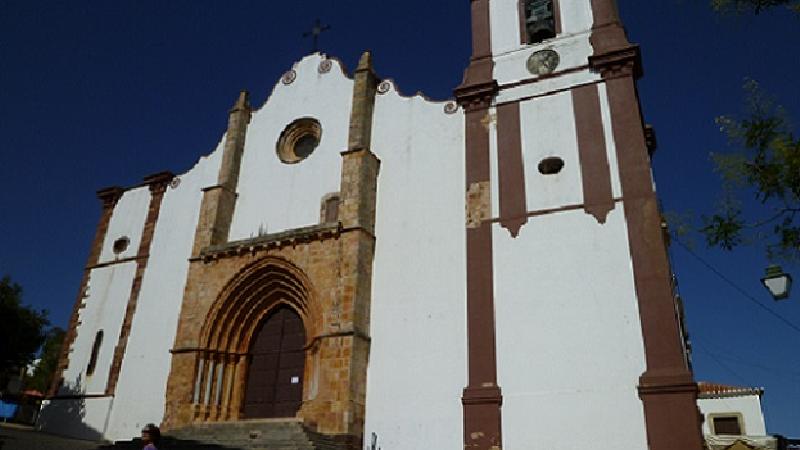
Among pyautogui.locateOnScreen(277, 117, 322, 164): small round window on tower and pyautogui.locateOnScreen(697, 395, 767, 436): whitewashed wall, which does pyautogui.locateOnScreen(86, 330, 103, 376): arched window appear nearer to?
pyautogui.locateOnScreen(277, 117, 322, 164): small round window on tower

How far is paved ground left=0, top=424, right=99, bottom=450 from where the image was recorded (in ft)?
44.2

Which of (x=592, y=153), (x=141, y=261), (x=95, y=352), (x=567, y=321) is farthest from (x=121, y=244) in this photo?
(x=592, y=153)

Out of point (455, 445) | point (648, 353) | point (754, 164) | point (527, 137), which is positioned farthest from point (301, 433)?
point (754, 164)

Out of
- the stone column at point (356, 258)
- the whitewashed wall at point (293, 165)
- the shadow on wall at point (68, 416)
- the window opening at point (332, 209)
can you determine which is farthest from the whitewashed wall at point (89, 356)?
the stone column at point (356, 258)

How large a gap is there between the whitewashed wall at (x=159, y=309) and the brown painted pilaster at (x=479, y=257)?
7.99 metres

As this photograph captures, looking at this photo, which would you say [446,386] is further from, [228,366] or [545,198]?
[228,366]

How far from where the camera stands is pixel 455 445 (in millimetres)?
12242

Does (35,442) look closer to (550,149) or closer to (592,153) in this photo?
(550,149)

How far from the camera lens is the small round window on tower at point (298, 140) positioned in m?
17.8

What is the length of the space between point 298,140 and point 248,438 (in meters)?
8.81

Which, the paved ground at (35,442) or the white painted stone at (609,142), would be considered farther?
the paved ground at (35,442)

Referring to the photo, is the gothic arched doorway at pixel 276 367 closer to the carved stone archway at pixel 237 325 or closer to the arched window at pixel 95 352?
the carved stone archway at pixel 237 325

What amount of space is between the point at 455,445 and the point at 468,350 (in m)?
1.84

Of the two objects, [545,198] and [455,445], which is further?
[545,198]
